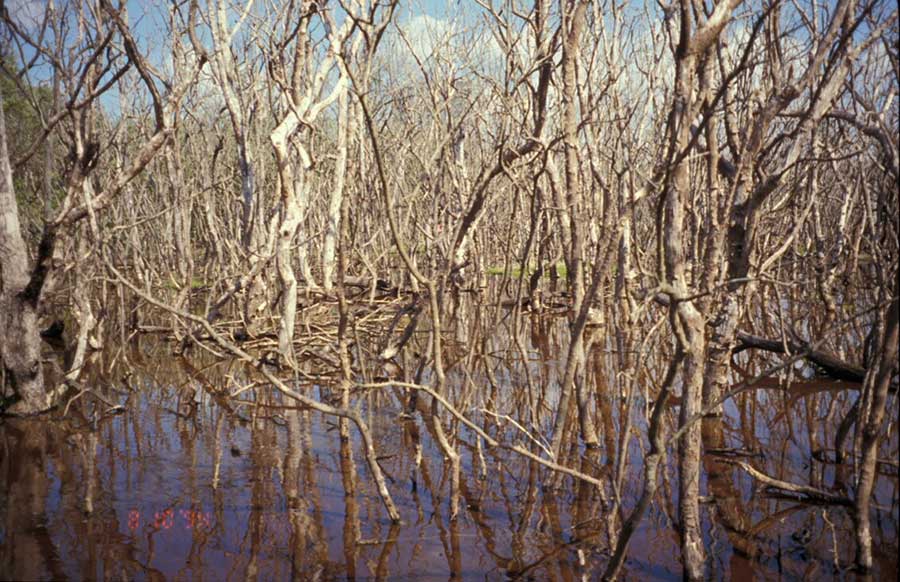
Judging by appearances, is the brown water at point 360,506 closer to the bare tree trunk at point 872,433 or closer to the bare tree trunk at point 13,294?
the bare tree trunk at point 872,433

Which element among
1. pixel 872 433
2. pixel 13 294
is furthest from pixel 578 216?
pixel 13 294

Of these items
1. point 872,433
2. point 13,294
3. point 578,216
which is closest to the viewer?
point 872,433

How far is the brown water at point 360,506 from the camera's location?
391 cm

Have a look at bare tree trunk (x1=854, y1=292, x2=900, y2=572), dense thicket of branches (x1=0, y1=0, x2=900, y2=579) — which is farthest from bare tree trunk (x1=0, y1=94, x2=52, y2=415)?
bare tree trunk (x1=854, y1=292, x2=900, y2=572)

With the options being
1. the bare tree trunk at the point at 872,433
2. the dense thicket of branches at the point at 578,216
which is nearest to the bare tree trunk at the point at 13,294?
the dense thicket of branches at the point at 578,216

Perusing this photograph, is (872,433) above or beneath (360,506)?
above

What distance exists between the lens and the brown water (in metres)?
3.91

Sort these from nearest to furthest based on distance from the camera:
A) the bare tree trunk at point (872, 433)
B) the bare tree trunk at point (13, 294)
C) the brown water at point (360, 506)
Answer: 1. the bare tree trunk at point (872, 433)
2. the brown water at point (360, 506)
3. the bare tree trunk at point (13, 294)

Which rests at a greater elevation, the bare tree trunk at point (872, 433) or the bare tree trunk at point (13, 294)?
the bare tree trunk at point (13, 294)

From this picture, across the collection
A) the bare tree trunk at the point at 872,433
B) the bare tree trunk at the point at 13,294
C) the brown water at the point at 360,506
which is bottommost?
the brown water at the point at 360,506

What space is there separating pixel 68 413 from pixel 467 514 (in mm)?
4186

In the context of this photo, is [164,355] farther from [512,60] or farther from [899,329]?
[899,329]

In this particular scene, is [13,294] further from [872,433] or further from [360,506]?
[872,433]

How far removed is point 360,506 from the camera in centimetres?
474
